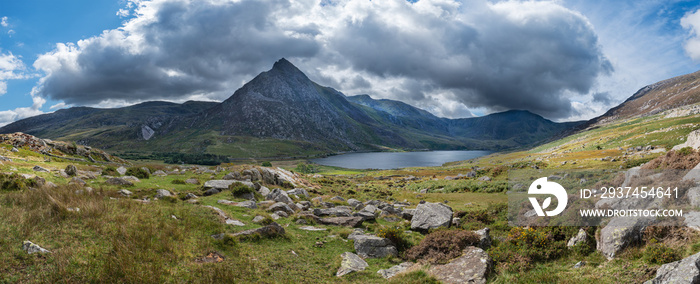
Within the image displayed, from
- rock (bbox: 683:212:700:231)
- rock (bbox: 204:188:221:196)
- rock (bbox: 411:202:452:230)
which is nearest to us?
rock (bbox: 683:212:700:231)

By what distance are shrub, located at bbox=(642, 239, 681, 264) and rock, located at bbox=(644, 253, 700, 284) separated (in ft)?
3.05

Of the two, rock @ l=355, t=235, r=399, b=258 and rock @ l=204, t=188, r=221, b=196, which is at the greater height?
rock @ l=204, t=188, r=221, b=196

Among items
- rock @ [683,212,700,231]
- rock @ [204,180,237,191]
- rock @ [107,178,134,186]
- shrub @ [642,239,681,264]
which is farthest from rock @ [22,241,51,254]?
rock @ [683,212,700,231]

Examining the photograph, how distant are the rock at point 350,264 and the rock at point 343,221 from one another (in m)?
7.81

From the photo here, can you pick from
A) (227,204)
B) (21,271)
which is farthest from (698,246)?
(227,204)

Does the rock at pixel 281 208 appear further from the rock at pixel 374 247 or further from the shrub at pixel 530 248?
the shrub at pixel 530 248

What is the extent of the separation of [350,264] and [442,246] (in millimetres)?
5312

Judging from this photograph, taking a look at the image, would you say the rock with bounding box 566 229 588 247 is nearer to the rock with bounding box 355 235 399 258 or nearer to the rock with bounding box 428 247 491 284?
the rock with bounding box 428 247 491 284

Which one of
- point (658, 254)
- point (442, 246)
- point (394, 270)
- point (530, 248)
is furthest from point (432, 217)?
point (658, 254)

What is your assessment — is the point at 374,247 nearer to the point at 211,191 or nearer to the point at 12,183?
the point at 211,191

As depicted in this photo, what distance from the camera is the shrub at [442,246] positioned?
50.3ft

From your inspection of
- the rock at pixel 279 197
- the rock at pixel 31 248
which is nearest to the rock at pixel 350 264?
the rock at pixel 31 248

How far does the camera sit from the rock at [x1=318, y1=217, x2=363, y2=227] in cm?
2427

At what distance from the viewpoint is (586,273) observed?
37.2ft
